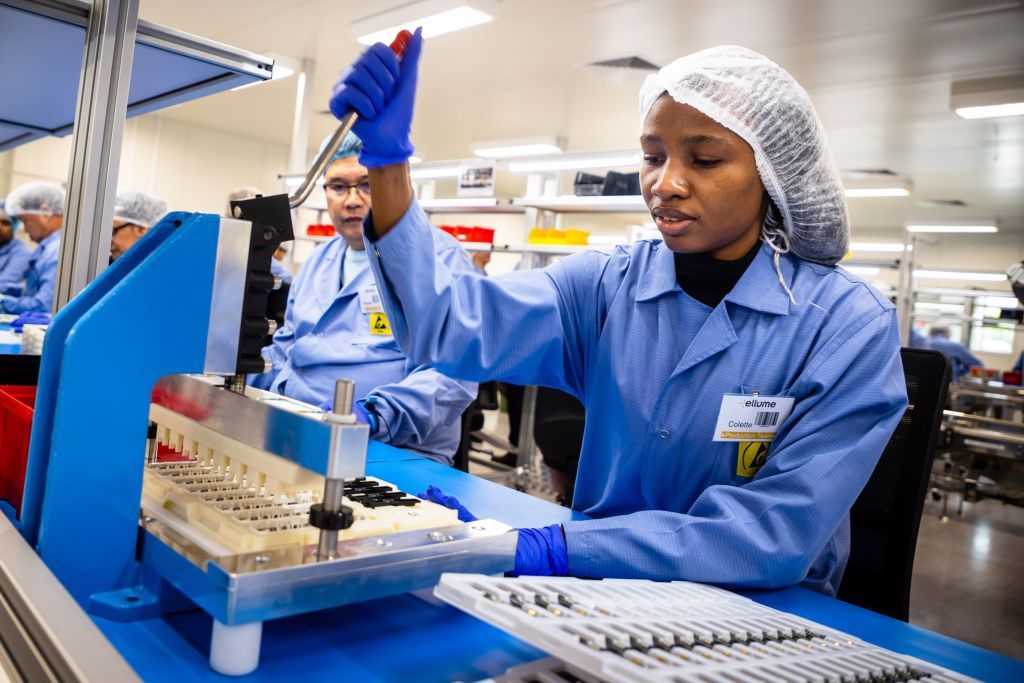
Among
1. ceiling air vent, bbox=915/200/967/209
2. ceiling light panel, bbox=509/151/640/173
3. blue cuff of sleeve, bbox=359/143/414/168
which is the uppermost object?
ceiling air vent, bbox=915/200/967/209

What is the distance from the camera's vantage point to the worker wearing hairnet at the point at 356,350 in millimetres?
1958

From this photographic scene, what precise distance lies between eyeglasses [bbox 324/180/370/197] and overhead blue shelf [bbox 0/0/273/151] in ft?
2.04

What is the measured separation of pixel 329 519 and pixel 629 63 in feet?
19.5

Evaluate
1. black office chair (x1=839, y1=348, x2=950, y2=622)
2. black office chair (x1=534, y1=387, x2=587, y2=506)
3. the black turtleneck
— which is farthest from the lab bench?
black office chair (x1=534, y1=387, x2=587, y2=506)

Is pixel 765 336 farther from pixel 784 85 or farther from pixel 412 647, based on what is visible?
pixel 412 647

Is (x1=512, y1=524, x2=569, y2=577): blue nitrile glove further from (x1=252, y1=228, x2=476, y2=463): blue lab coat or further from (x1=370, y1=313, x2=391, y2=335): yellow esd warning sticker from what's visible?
(x1=370, y1=313, x2=391, y2=335): yellow esd warning sticker

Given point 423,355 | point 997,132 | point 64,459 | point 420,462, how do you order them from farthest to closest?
point 997,132 → point 420,462 → point 423,355 → point 64,459

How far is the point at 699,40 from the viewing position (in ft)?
17.3

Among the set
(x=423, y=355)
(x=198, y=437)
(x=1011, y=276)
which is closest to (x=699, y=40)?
(x=1011, y=276)

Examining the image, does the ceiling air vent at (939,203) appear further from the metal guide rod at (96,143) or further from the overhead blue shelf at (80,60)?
the metal guide rod at (96,143)

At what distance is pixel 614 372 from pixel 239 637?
2.69ft

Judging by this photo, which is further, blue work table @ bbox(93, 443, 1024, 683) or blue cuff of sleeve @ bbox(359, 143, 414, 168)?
blue cuff of sleeve @ bbox(359, 143, 414, 168)

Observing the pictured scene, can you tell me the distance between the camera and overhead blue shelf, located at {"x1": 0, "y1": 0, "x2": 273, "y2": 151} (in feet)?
4.23

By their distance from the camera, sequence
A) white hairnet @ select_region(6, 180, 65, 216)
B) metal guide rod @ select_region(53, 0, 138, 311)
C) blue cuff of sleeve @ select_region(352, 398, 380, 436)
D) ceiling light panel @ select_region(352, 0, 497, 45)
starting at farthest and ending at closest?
white hairnet @ select_region(6, 180, 65, 216) < ceiling light panel @ select_region(352, 0, 497, 45) < blue cuff of sleeve @ select_region(352, 398, 380, 436) < metal guide rod @ select_region(53, 0, 138, 311)
